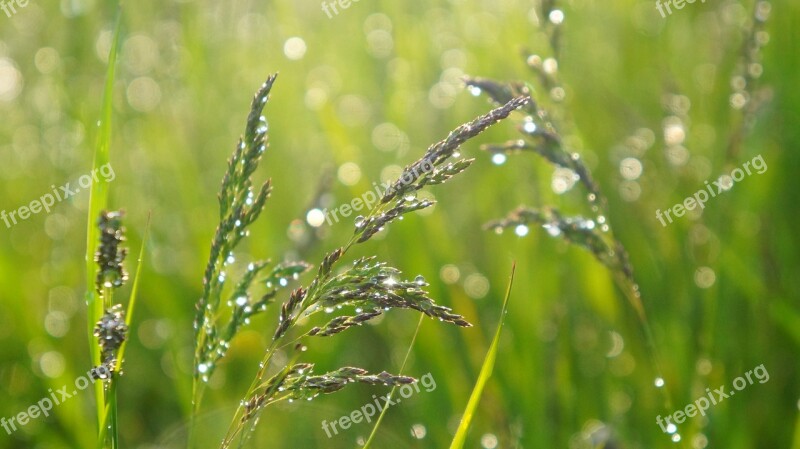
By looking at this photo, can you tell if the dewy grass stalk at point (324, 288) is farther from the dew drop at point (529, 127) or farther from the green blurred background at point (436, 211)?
the green blurred background at point (436, 211)

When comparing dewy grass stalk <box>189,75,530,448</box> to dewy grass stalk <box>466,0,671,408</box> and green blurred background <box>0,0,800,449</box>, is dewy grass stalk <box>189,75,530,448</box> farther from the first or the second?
green blurred background <box>0,0,800,449</box>

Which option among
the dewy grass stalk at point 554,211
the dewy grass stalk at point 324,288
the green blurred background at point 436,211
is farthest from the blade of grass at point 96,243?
the green blurred background at point 436,211

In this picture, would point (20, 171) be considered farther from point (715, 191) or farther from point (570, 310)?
point (715, 191)

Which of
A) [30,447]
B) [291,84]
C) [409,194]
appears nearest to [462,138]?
[409,194]

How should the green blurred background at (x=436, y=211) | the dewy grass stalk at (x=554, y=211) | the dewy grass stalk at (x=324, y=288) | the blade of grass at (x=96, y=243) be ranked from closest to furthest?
the dewy grass stalk at (x=324, y=288) < the blade of grass at (x=96, y=243) < the dewy grass stalk at (x=554, y=211) < the green blurred background at (x=436, y=211)

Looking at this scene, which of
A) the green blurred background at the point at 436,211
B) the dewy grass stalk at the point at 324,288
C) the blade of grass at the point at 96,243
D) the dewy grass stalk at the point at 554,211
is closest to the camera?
the dewy grass stalk at the point at 324,288

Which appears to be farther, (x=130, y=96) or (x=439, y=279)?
(x=130, y=96)

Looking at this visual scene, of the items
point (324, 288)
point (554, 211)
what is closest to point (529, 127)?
point (554, 211)
